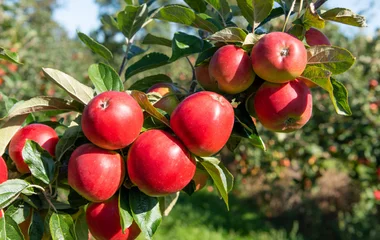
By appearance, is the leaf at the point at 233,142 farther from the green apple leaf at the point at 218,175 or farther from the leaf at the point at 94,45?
the leaf at the point at 94,45

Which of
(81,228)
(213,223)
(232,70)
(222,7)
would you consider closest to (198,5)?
(222,7)

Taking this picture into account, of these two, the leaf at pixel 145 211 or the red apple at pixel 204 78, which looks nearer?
the leaf at pixel 145 211

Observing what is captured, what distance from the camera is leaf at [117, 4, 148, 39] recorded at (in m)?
0.93

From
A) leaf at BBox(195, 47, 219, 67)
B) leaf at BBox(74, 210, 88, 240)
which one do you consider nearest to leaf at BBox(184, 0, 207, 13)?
Result: leaf at BBox(195, 47, 219, 67)

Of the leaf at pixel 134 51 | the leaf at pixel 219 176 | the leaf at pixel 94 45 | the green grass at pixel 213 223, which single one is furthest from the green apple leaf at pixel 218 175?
the green grass at pixel 213 223

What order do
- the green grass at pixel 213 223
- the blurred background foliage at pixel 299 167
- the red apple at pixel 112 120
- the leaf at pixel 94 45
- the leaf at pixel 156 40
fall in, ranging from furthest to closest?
the green grass at pixel 213 223 < the blurred background foliage at pixel 299 167 < the leaf at pixel 156 40 < the leaf at pixel 94 45 < the red apple at pixel 112 120

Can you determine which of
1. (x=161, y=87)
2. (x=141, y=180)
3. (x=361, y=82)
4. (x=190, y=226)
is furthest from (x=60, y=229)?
(x=190, y=226)

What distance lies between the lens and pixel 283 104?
0.72m

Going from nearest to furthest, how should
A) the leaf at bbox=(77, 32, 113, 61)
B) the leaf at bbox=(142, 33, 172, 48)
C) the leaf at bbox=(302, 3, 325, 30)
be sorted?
the leaf at bbox=(302, 3, 325, 30) < the leaf at bbox=(77, 32, 113, 61) < the leaf at bbox=(142, 33, 172, 48)

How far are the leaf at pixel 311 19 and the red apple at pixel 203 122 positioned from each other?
227 millimetres

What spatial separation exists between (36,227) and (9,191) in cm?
10

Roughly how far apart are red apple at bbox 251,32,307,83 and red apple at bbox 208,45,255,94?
0.02 m

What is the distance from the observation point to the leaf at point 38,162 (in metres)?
0.72

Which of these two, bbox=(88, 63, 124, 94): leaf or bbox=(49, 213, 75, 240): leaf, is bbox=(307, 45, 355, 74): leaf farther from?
bbox=(49, 213, 75, 240): leaf
